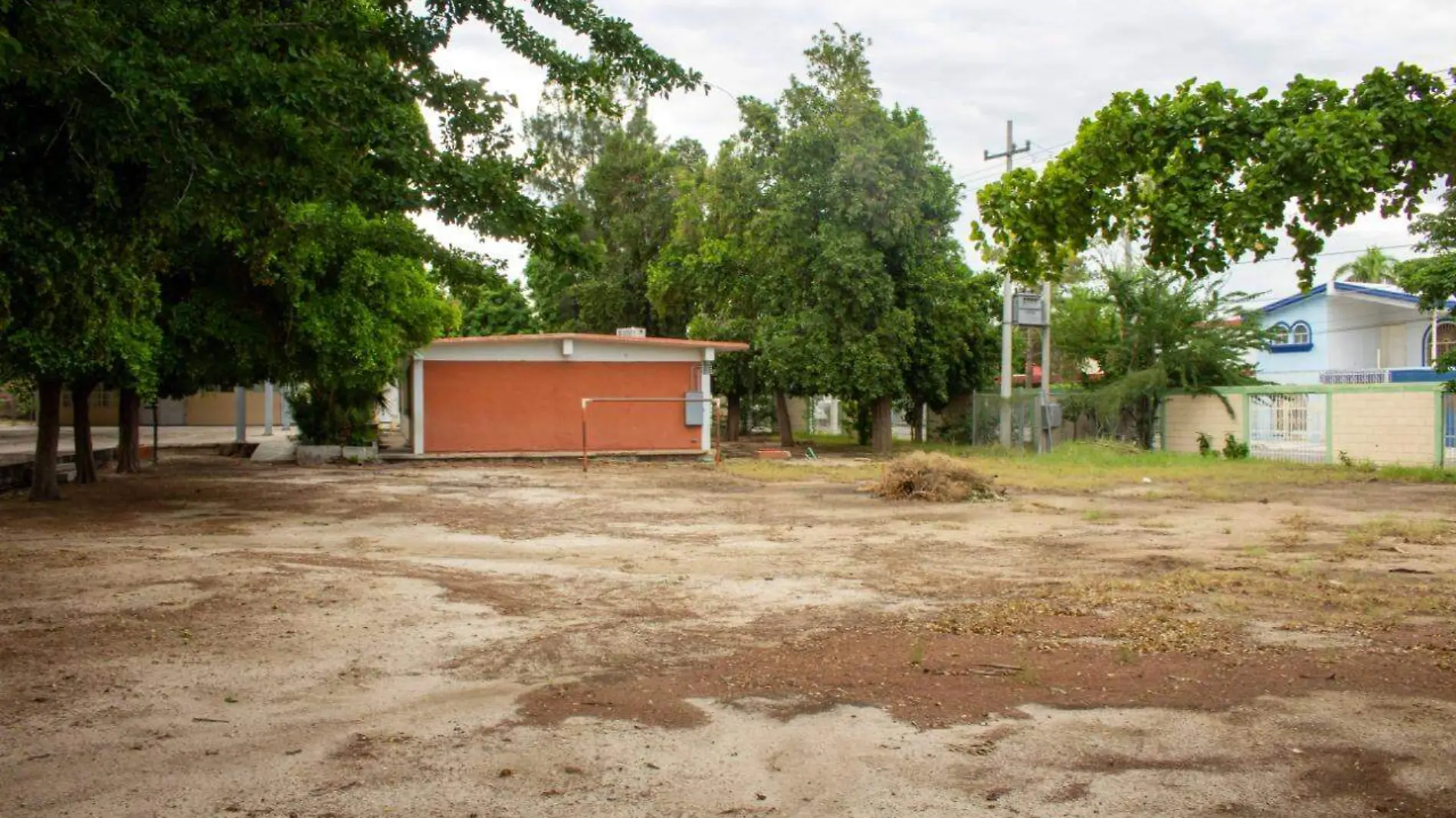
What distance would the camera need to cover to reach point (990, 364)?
37344mm

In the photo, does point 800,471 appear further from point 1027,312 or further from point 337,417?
point 337,417

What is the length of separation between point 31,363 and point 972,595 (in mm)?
12072

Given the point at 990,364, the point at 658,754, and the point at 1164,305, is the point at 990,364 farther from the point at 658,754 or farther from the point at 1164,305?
the point at 658,754

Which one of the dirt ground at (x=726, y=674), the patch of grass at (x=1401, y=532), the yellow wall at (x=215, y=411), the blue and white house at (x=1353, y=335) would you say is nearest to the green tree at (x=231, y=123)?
the dirt ground at (x=726, y=674)

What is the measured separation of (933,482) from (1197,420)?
14.5 meters

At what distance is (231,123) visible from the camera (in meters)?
7.04

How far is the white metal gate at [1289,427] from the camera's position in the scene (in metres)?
25.6

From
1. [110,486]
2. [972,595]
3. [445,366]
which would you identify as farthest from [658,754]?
[445,366]

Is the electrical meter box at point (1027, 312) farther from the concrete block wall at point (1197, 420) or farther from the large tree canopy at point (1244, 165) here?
the large tree canopy at point (1244, 165)

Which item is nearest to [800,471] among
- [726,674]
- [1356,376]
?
[726,674]

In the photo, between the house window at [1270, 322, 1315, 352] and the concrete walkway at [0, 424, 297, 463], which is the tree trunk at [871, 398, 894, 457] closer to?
the house window at [1270, 322, 1315, 352]

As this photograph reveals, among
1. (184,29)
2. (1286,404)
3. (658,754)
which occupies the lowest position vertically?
(658,754)

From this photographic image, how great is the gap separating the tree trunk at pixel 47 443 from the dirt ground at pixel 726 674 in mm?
4050

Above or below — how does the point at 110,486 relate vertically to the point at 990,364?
below
